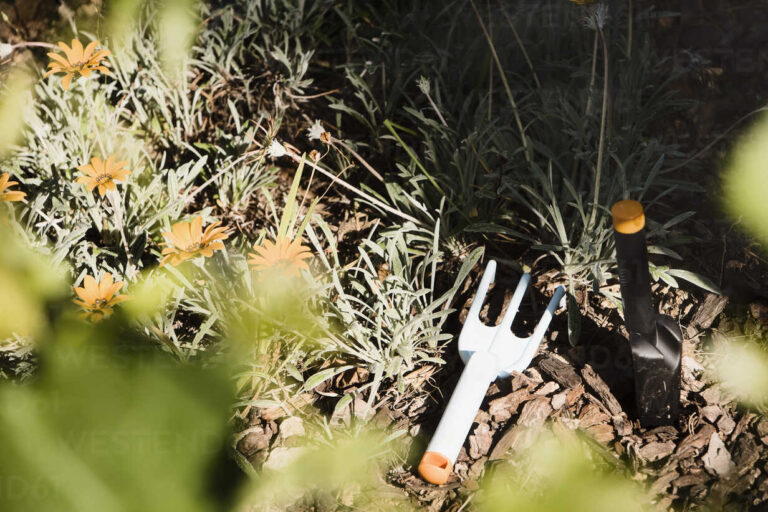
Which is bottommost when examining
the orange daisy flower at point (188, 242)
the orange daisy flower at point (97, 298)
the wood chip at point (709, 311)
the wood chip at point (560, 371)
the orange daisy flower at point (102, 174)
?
the orange daisy flower at point (97, 298)

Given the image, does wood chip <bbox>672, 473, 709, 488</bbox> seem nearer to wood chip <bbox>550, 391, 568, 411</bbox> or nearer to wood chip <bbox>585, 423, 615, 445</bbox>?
wood chip <bbox>585, 423, 615, 445</bbox>

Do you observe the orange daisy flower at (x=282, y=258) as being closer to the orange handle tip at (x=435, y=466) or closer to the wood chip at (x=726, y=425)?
the orange handle tip at (x=435, y=466)

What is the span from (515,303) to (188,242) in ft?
2.34

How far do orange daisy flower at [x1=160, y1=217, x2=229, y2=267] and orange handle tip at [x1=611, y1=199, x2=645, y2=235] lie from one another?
0.73 m

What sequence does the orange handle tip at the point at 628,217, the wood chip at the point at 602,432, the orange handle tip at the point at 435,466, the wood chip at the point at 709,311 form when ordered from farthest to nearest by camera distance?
the wood chip at the point at 709,311 → the wood chip at the point at 602,432 → the orange handle tip at the point at 435,466 → the orange handle tip at the point at 628,217

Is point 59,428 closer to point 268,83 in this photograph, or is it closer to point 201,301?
point 201,301

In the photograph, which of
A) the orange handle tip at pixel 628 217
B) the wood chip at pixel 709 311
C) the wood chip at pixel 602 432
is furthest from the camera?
the wood chip at pixel 709 311

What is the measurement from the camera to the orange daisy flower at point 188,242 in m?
1.33

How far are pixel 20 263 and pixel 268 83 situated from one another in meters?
0.92

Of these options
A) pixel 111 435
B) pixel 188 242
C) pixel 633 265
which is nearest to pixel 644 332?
pixel 633 265

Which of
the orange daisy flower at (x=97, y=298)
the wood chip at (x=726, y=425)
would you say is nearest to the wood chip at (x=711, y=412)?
the wood chip at (x=726, y=425)

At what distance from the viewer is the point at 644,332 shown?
1.28 metres

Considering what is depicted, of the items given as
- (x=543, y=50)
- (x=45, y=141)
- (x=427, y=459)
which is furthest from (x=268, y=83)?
(x=427, y=459)

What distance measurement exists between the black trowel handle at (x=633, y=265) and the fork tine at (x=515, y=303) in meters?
0.28
